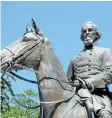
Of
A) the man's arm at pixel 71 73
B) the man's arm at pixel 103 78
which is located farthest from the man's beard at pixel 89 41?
the man's arm at pixel 103 78

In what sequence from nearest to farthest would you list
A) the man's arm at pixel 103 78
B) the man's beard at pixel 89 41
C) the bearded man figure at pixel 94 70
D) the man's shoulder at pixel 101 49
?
the bearded man figure at pixel 94 70, the man's arm at pixel 103 78, the man's shoulder at pixel 101 49, the man's beard at pixel 89 41

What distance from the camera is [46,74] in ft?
27.2

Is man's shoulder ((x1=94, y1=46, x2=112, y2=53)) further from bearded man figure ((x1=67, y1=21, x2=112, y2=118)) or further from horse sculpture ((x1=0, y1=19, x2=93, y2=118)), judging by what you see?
horse sculpture ((x1=0, y1=19, x2=93, y2=118))

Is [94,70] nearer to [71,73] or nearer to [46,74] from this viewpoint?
[71,73]

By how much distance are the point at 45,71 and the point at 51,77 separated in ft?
0.48

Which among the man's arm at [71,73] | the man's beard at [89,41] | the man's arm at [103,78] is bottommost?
the man's arm at [103,78]

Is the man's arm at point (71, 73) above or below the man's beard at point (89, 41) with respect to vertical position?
below

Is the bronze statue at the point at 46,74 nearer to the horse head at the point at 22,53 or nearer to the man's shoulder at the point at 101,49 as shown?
the horse head at the point at 22,53

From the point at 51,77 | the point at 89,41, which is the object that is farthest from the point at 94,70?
the point at 51,77

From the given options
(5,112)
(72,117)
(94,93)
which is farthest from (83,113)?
(5,112)

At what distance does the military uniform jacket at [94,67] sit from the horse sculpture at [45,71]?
57cm

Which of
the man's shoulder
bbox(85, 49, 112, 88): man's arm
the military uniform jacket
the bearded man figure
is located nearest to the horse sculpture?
the bearded man figure

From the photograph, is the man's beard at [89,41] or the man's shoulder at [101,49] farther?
the man's beard at [89,41]

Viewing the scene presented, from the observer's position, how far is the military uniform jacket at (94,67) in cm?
875
